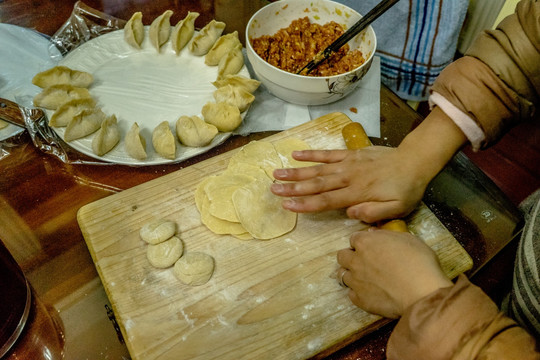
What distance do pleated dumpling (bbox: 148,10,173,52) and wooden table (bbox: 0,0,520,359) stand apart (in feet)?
1.65

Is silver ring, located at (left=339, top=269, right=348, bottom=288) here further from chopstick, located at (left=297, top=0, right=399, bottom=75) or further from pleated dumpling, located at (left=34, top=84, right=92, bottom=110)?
pleated dumpling, located at (left=34, top=84, right=92, bottom=110)

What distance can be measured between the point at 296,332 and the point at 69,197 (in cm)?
73

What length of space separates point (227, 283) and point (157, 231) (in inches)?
8.5

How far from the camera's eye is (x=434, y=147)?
105cm

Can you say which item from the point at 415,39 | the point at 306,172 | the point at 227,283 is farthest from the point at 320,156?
the point at 415,39

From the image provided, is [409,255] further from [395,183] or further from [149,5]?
[149,5]

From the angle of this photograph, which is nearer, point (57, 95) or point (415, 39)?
point (57, 95)

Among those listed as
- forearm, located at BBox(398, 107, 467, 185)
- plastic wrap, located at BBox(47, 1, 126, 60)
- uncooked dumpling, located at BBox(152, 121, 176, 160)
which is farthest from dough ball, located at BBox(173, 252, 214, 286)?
plastic wrap, located at BBox(47, 1, 126, 60)

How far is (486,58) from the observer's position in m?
0.98

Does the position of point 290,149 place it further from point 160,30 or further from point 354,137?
point 160,30

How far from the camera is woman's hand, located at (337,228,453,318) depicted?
0.84 meters

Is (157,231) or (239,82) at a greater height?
(239,82)

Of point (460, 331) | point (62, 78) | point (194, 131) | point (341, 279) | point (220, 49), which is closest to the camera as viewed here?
point (460, 331)

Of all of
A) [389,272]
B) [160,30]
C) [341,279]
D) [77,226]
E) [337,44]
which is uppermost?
[337,44]
